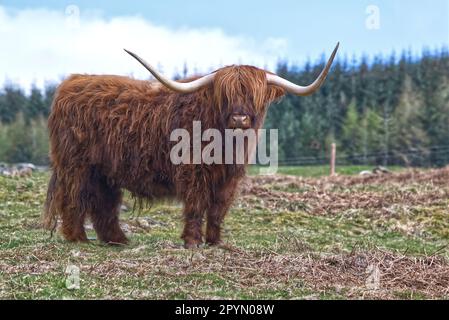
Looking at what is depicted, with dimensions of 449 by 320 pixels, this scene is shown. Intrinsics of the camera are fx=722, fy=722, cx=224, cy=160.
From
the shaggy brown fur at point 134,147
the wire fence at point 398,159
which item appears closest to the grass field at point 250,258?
the shaggy brown fur at point 134,147

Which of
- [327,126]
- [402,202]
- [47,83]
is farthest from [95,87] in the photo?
[47,83]

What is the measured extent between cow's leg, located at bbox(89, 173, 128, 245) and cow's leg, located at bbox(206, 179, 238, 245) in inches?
47.7

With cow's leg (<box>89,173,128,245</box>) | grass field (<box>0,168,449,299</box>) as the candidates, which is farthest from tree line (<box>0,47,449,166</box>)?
cow's leg (<box>89,173,128,245</box>)

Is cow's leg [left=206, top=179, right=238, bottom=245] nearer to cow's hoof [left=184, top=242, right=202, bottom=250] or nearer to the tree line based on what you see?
cow's hoof [left=184, top=242, right=202, bottom=250]

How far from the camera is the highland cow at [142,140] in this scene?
6.91m

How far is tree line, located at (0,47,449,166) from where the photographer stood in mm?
49312

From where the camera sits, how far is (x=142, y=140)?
7.31m

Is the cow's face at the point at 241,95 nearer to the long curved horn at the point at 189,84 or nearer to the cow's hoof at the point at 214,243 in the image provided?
the long curved horn at the point at 189,84

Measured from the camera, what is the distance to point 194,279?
17.1 feet

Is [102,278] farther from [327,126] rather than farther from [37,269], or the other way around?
[327,126]

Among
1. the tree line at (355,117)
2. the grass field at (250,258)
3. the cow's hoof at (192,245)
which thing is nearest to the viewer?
the grass field at (250,258)

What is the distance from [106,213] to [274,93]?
2.34 meters

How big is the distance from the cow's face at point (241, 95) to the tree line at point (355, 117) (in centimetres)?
3636

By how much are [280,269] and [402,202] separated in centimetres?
695
